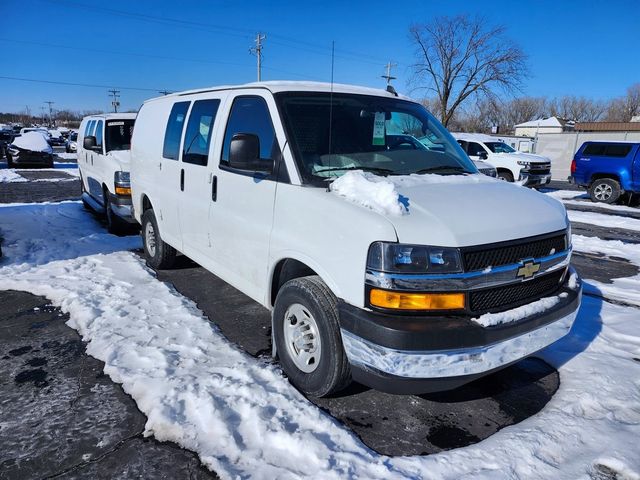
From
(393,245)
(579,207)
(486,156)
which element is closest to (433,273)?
(393,245)

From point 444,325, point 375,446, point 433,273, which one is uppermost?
point 433,273

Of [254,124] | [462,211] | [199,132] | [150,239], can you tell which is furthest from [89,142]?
[462,211]

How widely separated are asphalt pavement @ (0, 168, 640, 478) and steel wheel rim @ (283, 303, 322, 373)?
0.28m

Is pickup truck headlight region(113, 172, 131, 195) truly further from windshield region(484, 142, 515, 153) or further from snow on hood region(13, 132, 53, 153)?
snow on hood region(13, 132, 53, 153)

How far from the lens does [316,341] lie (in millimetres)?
3037

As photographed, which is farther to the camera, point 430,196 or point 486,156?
point 486,156

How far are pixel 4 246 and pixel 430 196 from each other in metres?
6.82

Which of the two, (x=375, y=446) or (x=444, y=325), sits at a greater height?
(x=444, y=325)

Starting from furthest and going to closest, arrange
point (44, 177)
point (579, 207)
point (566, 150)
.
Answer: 1. point (566, 150)
2. point (44, 177)
3. point (579, 207)

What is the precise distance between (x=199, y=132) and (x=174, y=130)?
76 centimetres

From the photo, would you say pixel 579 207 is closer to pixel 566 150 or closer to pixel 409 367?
pixel 409 367

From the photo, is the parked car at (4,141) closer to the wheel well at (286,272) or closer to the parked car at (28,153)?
the parked car at (28,153)

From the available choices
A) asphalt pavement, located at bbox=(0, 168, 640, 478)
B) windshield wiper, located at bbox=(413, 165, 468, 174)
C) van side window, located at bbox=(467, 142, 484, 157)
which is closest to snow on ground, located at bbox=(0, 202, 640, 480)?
asphalt pavement, located at bbox=(0, 168, 640, 478)

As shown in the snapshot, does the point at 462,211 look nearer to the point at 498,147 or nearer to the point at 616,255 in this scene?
the point at 616,255
